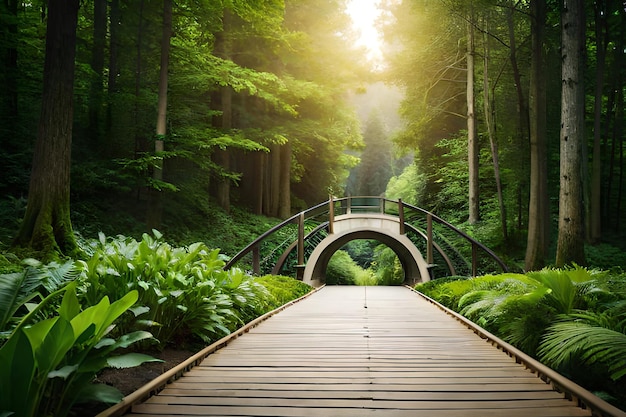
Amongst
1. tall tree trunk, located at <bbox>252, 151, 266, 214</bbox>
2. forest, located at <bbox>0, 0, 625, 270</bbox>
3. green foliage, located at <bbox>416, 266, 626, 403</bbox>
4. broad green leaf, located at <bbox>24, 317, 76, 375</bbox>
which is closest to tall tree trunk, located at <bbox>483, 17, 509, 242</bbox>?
forest, located at <bbox>0, 0, 625, 270</bbox>

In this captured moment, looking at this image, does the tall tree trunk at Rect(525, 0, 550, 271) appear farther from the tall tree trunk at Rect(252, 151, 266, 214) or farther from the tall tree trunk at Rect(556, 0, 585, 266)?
the tall tree trunk at Rect(252, 151, 266, 214)

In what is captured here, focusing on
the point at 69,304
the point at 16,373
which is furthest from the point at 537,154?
the point at 16,373

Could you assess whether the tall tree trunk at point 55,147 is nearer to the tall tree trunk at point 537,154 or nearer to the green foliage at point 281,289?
the green foliage at point 281,289

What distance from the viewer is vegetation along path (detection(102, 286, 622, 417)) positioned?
2900 mm

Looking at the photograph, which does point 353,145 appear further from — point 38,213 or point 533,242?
point 38,213

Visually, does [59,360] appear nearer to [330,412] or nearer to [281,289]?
[330,412]

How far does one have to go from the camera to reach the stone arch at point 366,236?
14.0m

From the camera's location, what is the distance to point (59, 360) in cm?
238

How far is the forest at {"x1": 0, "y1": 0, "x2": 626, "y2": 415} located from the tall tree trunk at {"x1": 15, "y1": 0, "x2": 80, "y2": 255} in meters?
0.03

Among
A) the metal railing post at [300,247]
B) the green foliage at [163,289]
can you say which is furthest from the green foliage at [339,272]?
the green foliage at [163,289]

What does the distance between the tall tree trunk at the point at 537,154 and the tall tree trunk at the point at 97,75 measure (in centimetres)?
1313

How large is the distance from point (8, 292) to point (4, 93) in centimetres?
1424

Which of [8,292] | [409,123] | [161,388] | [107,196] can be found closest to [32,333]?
[8,292]

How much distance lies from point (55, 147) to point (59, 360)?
6.57 meters
